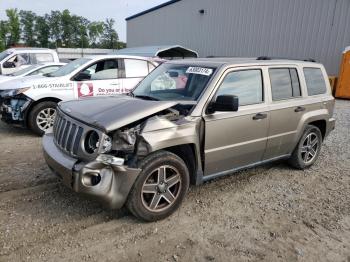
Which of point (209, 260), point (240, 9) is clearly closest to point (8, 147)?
point (209, 260)

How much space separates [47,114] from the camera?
6973 millimetres

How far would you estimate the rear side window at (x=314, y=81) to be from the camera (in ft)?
16.9

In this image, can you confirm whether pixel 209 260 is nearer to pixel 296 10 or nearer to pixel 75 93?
pixel 75 93

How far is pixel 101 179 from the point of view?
3.18 m

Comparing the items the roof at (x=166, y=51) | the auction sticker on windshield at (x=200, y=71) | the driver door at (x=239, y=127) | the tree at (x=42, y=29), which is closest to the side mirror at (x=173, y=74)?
the auction sticker on windshield at (x=200, y=71)

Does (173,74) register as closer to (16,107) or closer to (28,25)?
(16,107)

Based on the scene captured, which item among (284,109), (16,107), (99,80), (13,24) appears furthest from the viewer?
(13,24)

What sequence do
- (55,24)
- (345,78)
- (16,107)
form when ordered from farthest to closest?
(55,24), (345,78), (16,107)

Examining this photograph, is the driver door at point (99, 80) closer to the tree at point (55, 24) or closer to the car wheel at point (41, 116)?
the car wheel at point (41, 116)

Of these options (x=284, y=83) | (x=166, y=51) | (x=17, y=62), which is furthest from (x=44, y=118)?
(x=166, y=51)

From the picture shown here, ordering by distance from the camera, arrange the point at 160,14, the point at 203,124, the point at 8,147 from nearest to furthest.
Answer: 1. the point at 203,124
2. the point at 8,147
3. the point at 160,14

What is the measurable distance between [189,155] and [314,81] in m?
2.75

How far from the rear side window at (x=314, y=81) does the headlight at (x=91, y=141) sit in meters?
3.43

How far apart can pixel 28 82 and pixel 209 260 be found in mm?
5537
